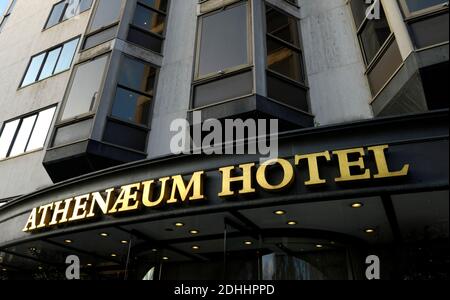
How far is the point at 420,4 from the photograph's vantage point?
24.7 ft

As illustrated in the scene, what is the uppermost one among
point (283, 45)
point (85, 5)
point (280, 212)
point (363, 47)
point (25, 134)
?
point (85, 5)

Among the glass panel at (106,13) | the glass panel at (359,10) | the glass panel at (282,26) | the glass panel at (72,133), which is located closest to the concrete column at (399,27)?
the glass panel at (359,10)

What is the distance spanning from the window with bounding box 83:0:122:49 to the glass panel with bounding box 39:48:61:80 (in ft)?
14.9

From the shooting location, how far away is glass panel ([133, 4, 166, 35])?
1350 centimetres

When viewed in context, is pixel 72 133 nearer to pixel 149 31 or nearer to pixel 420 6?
pixel 149 31

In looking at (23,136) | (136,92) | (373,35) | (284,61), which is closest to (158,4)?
(136,92)

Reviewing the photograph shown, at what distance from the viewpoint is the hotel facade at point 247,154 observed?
6.21 m

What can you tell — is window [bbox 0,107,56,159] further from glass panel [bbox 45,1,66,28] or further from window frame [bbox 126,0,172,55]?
glass panel [bbox 45,1,66,28]

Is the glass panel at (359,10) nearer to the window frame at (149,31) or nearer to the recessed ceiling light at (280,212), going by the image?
the recessed ceiling light at (280,212)

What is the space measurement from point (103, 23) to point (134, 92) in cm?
368

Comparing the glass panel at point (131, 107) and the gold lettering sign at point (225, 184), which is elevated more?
the glass panel at point (131, 107)

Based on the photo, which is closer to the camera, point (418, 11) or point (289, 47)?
point (418, 11)

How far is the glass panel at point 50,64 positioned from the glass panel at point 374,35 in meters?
14.0

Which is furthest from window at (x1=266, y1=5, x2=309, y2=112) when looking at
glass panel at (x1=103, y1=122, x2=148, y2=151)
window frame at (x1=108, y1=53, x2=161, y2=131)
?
glass panel at (x1=103, y1=122, x2=148, y2=151)
